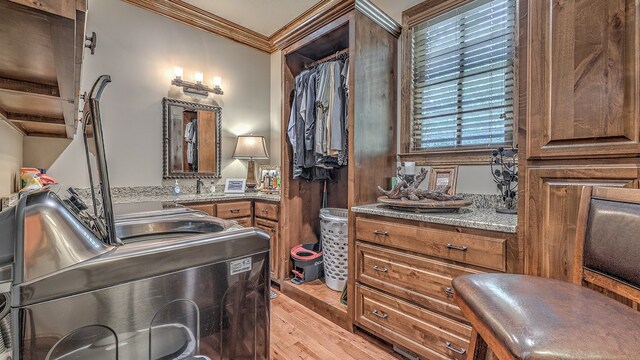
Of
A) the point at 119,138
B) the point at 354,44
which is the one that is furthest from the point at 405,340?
the point at 119,138

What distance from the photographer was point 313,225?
113 inches

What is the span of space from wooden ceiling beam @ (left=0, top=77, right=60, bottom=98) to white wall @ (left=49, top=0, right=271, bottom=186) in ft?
5.83

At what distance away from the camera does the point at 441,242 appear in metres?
1.50

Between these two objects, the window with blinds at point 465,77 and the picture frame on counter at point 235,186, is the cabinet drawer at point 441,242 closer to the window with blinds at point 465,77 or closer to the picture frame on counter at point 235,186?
→ the window with blinds at point 465,77

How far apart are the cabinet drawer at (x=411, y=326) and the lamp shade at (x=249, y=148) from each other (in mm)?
2075

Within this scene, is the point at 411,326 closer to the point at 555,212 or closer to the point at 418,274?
the point at 418,274

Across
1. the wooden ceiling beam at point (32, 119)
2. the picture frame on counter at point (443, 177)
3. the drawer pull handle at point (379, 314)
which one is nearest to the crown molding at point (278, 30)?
the picture frame on counter at point (443, 177)

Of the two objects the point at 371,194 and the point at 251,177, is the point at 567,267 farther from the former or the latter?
the point at 251,177

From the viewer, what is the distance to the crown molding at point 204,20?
2893mm

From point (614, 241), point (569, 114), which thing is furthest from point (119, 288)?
point (569, 114)

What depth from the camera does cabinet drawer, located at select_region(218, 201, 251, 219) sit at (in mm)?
2730

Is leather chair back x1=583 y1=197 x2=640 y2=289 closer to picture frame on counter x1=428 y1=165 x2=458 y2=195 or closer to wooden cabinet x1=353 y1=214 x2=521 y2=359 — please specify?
wooden cabinet x1=353 y1=214 x2=521 y2=359

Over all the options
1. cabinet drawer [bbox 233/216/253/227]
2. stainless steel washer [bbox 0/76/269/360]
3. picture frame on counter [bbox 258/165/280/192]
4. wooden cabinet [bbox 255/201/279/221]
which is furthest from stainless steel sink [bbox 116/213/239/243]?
picture frame on counter [bbox 258/165/280/192]

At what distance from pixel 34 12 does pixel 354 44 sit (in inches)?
69.6
